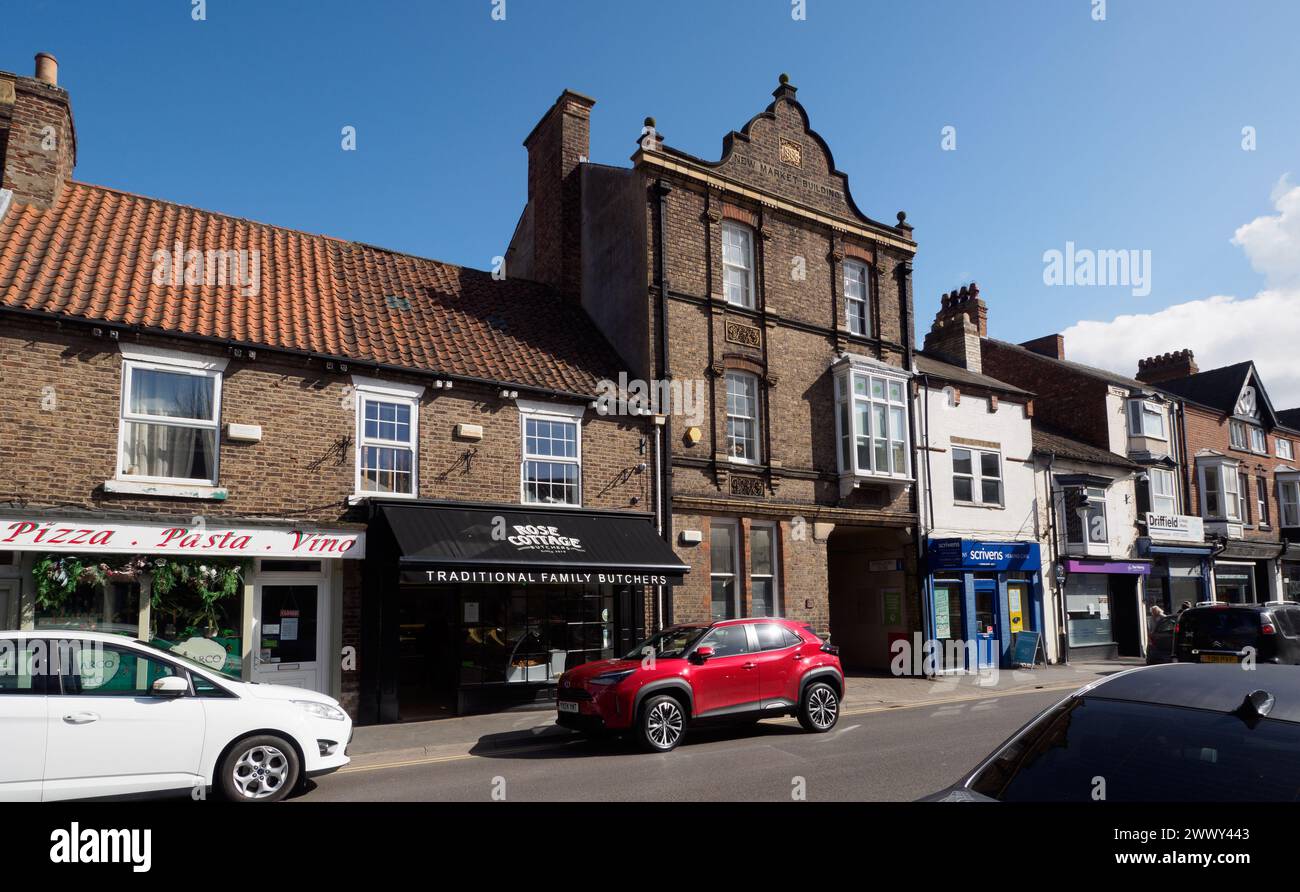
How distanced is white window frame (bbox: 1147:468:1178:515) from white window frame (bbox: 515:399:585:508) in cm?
2147

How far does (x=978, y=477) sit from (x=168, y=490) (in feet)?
61.1

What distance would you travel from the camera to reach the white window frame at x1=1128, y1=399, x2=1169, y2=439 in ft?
93.8

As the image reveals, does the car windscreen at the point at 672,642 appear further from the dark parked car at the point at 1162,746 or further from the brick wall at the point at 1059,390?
the brick wall at the point at 1059,390

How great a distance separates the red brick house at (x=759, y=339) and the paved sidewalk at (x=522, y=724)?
2034 mm

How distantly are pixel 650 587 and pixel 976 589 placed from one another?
1012 centimetres

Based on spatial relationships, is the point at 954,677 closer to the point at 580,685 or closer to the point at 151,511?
the point at 580,685

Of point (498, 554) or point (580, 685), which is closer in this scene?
point (580, 685)

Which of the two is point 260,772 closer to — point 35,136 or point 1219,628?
point 35,136

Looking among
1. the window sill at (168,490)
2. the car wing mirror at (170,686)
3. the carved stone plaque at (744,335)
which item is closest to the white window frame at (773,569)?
the carved stone plaque at (744,335)

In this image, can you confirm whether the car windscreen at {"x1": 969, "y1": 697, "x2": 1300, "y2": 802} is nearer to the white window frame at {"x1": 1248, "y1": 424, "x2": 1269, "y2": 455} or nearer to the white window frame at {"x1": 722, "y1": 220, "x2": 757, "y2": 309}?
the white window frame at {"x1": 722, "y1": 220, "x2": 757, "y2": 309}

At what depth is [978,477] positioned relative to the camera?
2248 cm

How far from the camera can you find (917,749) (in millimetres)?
10430

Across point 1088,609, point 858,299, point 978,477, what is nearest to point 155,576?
point 858,299
